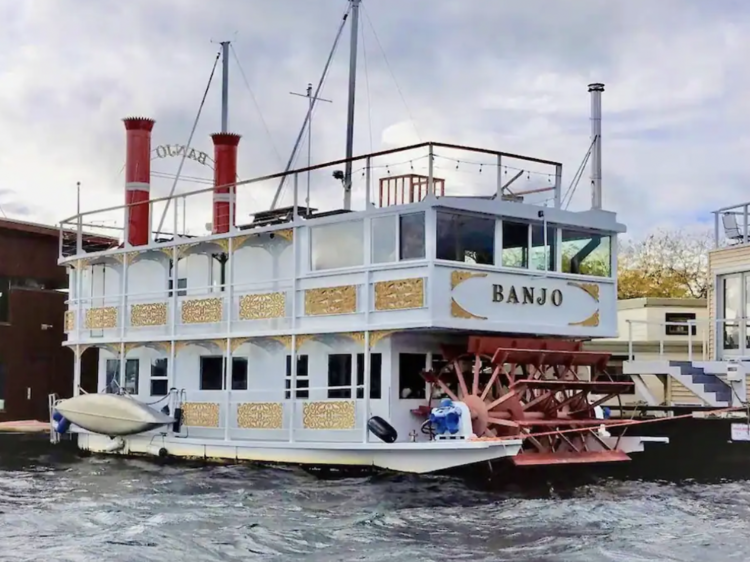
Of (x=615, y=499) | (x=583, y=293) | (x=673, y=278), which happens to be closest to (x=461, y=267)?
(x=583, y=293)

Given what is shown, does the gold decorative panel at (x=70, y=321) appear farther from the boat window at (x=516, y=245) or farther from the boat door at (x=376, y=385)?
the boat window at (x=516, y=245)

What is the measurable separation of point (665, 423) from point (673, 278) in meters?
30.3

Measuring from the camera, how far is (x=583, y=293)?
1802 centimetres

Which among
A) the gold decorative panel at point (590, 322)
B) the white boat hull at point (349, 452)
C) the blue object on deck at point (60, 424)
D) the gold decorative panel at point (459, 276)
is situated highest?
the gold decorative panel at point (459, 276)

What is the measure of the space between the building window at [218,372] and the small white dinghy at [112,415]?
0.90m

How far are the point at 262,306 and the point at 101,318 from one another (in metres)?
4.33

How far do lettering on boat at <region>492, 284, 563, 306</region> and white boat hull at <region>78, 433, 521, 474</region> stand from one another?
2.46 metres

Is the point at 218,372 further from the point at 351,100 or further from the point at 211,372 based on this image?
the point at 351,100

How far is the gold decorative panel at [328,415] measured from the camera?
55.5 feet

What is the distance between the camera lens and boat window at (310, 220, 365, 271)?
17.1 metres

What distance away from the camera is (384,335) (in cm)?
1653

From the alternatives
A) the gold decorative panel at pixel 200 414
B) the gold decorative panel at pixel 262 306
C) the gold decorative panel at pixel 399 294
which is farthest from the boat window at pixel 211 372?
the gold decorative panel at pixel 399 294

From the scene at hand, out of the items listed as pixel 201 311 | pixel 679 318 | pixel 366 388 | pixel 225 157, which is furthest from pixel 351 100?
pixel 679 318

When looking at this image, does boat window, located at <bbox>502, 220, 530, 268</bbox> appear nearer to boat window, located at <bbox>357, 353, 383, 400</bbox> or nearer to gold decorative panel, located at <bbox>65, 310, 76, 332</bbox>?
boat window, located at <bbox>357, 353, 383, 400</bbox>
